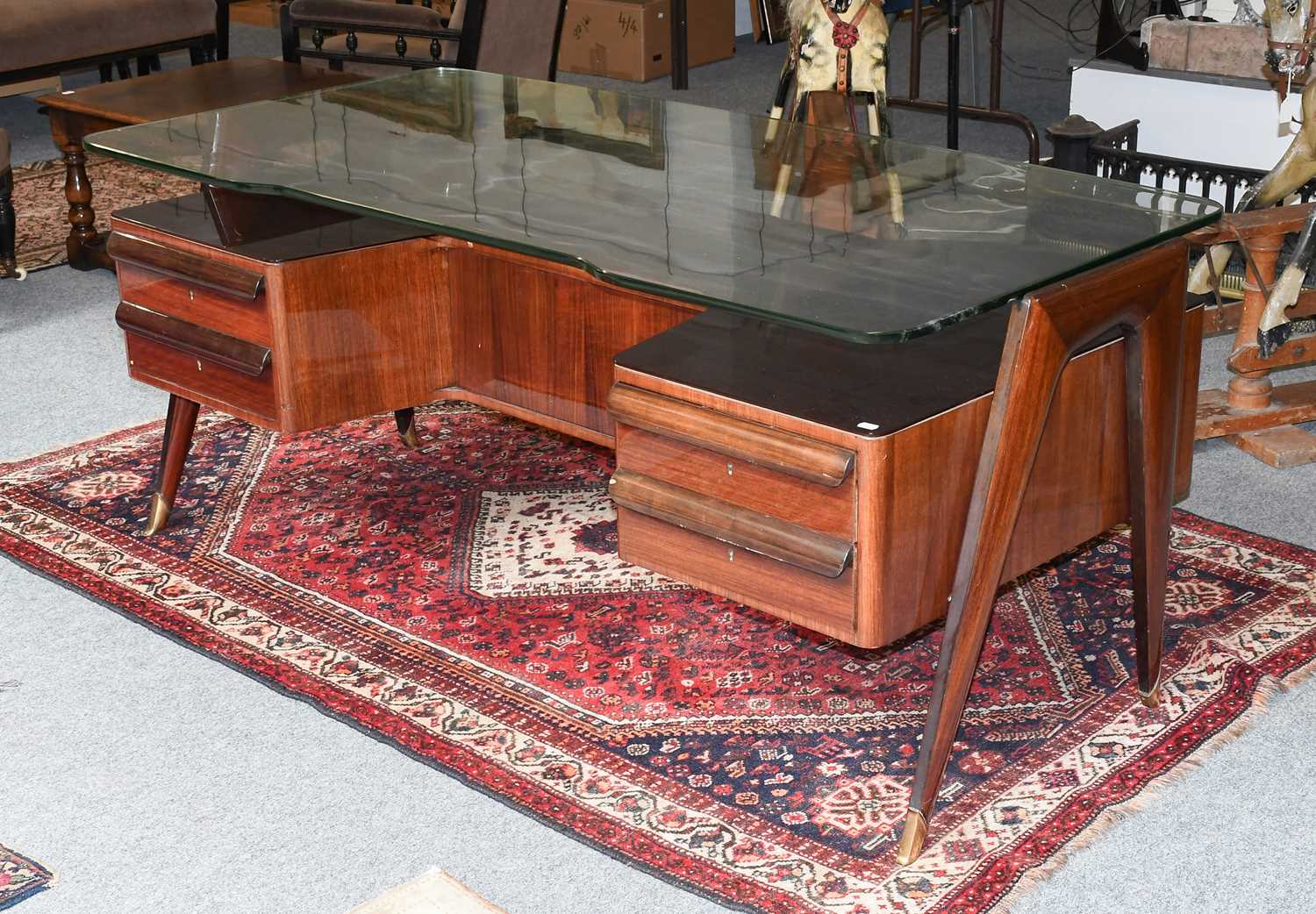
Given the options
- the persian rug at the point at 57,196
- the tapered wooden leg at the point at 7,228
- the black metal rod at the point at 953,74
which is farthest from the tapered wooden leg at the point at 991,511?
the persian rug at the point at 57,196

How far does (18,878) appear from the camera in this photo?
232 centimetres

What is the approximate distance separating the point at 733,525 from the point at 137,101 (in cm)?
334

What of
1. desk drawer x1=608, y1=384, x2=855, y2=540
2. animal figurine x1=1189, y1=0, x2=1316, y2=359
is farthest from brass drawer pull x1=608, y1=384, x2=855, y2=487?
animal figurine x1=1189, y1=0, x2=1316, y2=359

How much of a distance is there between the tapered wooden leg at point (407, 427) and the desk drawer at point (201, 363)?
26.4 inches

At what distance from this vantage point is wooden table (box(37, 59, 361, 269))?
480 cm

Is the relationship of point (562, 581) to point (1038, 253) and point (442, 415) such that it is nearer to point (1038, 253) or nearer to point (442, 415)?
point (442, 415)

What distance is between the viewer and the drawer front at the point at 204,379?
116 inches

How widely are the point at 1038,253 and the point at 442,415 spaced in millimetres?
2048

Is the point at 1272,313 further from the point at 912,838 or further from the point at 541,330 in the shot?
the point at 912,838

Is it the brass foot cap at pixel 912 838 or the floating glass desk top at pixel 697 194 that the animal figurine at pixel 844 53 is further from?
the brass foot cap at pixel 912 838

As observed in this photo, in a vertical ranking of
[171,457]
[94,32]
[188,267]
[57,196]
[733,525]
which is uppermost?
[94,32]

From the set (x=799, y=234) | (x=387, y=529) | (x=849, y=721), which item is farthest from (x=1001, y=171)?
(x=387, y=529)

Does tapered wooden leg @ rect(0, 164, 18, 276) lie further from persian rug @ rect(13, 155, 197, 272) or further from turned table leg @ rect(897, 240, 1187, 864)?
turned table leg @ rect(897, 240, 1187, 864)

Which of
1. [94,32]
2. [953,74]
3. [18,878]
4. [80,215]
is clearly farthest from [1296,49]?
[94,32]
